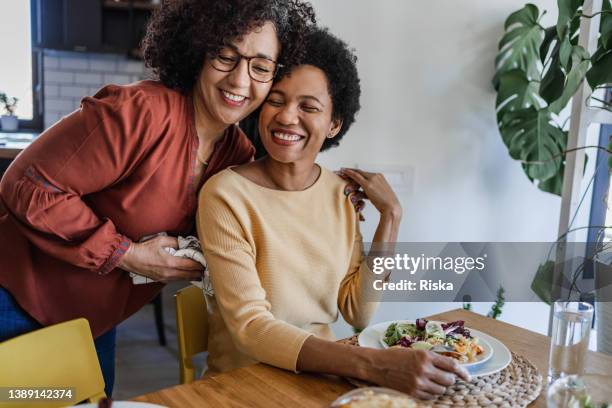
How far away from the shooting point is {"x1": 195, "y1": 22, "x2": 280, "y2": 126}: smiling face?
134cm

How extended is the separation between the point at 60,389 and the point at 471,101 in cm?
201

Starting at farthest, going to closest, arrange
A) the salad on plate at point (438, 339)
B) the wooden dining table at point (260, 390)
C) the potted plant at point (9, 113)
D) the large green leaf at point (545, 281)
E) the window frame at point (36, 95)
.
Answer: the window frame at point (36, 95) → the potted plant at point (9, 113) → the large green leaf at point (545, 281) → the salad on plate at point (438, 339) → the wooden dining table at point (260, 390)

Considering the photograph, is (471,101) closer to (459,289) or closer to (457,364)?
(459,289)

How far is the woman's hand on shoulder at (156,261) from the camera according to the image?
1.38 m

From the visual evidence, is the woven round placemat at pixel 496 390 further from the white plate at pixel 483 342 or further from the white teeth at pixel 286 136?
the white teeth at pixel 286 136

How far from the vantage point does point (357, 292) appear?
158 cm

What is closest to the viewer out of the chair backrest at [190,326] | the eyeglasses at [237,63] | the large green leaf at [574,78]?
the eyeglasses at [237,63]

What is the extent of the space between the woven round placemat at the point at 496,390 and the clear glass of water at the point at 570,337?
0.18 ft

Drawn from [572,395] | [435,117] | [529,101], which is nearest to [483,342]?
[572,395]

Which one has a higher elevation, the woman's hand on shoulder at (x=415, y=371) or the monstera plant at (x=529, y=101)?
the monstera plant at (x=529, y=101)

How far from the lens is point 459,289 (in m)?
2.79

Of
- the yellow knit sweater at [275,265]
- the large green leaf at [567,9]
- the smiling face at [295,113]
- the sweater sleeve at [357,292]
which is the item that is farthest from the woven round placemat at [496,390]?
the large green leaf at [567,9]

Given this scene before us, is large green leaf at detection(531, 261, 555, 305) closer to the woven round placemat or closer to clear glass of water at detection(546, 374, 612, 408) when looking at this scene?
the woven round placemat

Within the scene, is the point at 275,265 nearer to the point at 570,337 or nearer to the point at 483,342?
the point at 483,342
